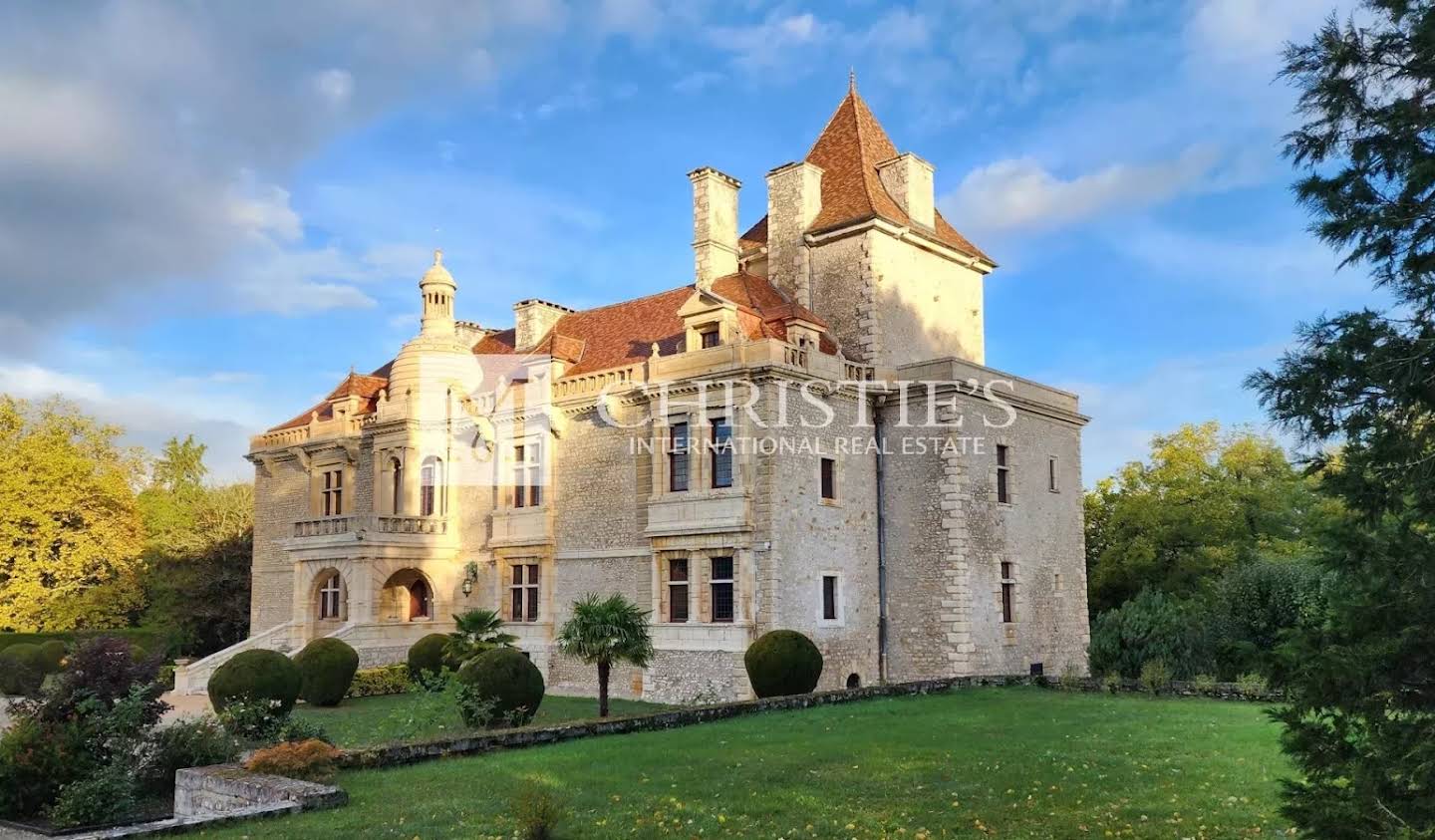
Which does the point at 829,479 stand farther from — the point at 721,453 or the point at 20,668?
the point at 20,668

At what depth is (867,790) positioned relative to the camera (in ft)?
32.6

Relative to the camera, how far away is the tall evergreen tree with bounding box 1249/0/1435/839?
17.8 ft

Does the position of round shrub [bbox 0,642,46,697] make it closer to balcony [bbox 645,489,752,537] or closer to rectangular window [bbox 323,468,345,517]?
rectangular window [bbox 323,468,345,517]

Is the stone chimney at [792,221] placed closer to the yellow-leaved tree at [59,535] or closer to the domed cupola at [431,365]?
the domed cupola at [431,365]

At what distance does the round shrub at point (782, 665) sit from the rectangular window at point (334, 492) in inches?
658

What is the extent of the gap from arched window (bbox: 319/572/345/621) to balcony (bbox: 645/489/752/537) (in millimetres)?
11259

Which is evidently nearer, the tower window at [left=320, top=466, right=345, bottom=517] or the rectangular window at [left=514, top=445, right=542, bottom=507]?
the rectangular window at [left=514, top=445, right=542, bottom=507]

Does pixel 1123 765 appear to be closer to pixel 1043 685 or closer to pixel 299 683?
pixel 1043 685

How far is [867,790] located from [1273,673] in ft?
16.2

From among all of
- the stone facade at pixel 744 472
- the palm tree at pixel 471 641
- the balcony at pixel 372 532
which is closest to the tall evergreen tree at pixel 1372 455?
the stone facade at pixel 744 472

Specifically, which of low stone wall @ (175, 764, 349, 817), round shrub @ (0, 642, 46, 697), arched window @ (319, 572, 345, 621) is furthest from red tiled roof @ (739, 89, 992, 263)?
round shrub @ (0, 642, 46, 697)

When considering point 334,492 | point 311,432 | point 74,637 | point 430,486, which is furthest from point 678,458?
point 74,637

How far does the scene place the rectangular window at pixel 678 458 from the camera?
2350cm

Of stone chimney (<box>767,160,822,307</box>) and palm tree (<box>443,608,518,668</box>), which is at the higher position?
stone chimney (<box>767,160,822,307</box>)
